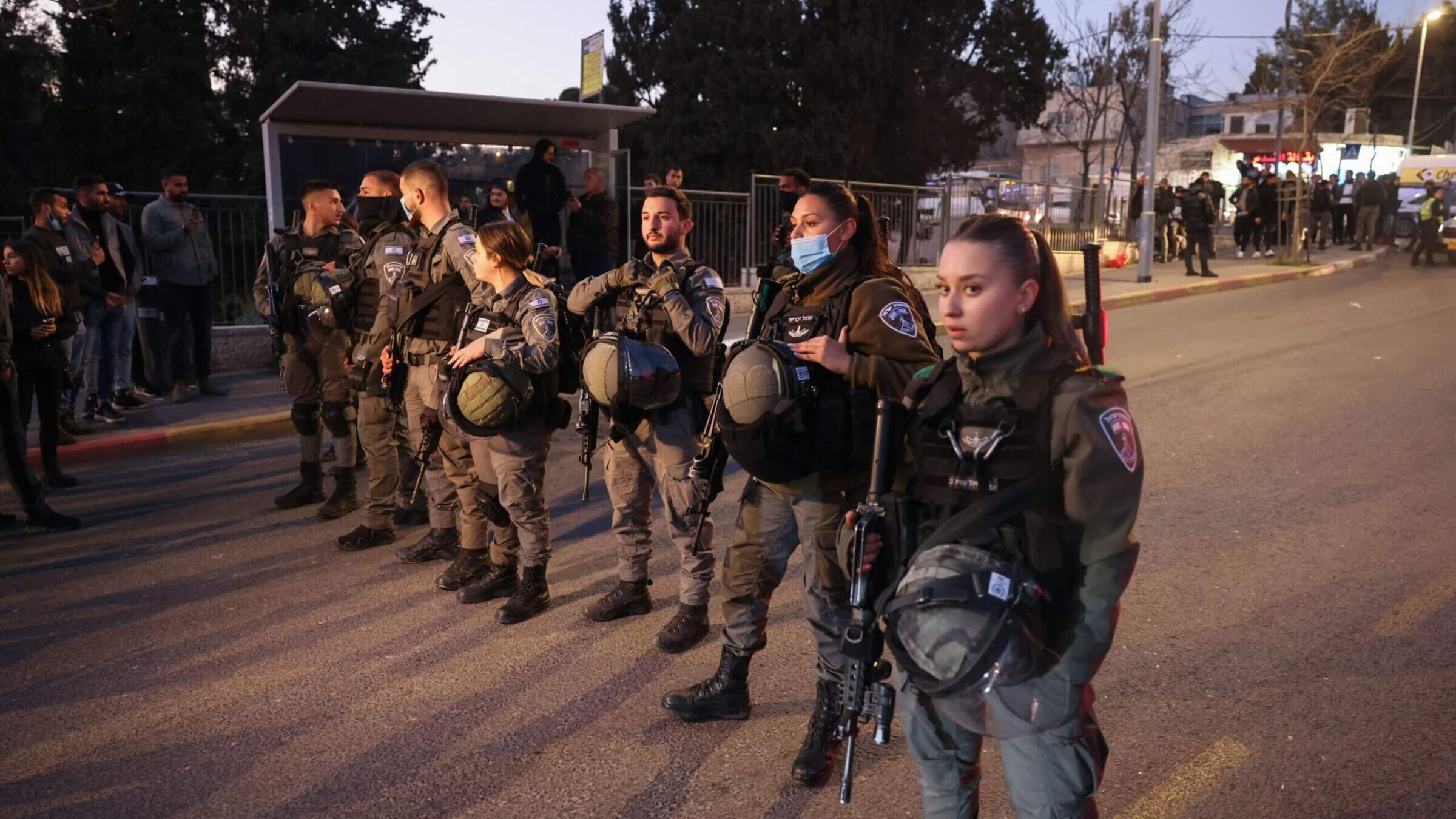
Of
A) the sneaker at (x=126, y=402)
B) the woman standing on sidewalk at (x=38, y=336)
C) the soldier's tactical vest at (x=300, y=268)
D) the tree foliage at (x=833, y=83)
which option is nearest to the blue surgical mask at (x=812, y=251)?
the soldier's tactical vest at (x=300, y=268)

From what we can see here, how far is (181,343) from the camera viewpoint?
9.86 metres

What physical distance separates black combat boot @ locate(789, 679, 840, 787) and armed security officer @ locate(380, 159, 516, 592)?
216 cm

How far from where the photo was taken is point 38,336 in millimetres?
6504

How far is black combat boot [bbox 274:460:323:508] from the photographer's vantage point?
673cm

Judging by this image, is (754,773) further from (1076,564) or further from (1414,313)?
(1414,313)

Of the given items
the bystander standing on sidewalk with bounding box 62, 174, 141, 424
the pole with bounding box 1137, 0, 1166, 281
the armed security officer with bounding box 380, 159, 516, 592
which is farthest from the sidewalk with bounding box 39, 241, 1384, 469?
the pole with bounding box 1137, 0, 1166, 281

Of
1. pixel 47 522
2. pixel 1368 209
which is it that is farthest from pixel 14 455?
pixel 1368 209

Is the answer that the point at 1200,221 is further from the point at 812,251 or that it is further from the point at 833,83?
the point at 812,251

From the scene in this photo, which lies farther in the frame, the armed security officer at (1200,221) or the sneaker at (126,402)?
the armed security officer at (1200,221)

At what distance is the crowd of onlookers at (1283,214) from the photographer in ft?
74.5

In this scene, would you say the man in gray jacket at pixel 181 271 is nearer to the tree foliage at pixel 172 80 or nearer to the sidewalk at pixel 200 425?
the sidewalk at pixel 200 425

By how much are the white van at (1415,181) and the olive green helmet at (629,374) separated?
98.4 feet

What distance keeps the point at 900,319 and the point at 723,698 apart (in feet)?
4.97

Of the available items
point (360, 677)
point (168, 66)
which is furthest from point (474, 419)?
point (168, 66)
